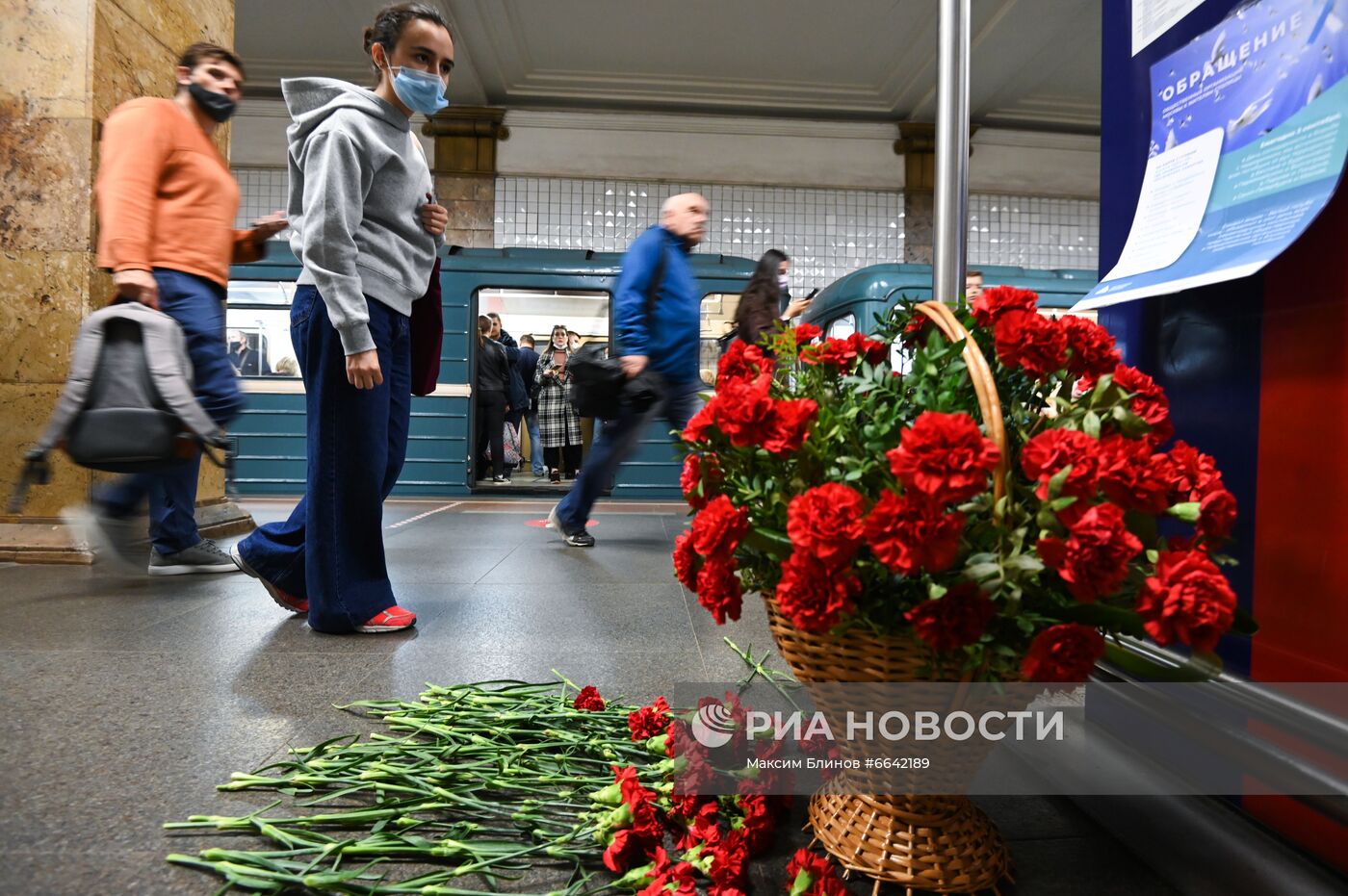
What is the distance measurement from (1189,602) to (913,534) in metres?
0.21

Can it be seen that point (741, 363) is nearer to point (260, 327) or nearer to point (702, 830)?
point (702, 830)

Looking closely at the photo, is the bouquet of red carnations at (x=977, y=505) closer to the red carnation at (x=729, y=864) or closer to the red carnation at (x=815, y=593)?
the red carnation at (x=815, y=593)

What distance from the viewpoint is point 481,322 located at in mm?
6887

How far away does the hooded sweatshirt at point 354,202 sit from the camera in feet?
5.81

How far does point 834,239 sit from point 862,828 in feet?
28.6

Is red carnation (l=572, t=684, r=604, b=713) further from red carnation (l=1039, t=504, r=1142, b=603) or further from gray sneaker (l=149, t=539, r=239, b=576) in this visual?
gray sneaker (l=149, t=539, r=239, b=576)

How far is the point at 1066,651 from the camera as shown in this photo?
2.23ft

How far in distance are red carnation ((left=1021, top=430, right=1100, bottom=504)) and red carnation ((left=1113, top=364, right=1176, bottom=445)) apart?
0.13 m

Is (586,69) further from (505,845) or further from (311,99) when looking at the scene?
(505,845)

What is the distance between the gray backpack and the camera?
5.50 ft

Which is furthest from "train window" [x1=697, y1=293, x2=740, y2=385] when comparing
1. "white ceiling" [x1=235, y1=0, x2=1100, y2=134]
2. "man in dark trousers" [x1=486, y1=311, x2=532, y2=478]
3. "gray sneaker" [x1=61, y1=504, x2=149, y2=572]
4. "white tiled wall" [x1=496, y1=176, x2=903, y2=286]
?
"gray sneaker" [x1=61, y1=504, x2=149, y2=572]

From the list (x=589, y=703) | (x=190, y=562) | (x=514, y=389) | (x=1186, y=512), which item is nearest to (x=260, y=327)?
(x=514, y=389)

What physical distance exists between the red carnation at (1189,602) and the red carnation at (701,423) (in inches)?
16.5

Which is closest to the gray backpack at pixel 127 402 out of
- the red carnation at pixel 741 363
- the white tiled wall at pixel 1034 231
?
the red carnation at pixel 741 363
